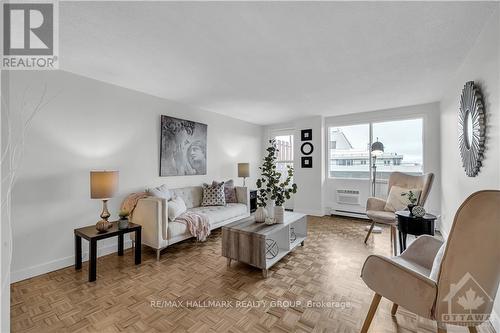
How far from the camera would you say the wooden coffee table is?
2211mm

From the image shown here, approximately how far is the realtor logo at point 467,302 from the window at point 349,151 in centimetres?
380

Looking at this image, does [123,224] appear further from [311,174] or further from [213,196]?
[311,174]

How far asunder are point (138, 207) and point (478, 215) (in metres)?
3.20

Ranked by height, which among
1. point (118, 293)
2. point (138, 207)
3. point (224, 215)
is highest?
point (138, 207)

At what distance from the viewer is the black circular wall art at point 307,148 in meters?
5.05

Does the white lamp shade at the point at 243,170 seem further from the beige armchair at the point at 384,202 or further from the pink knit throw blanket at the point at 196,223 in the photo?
the beige armchair at the point at 384,202

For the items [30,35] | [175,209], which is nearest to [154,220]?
[175,209]

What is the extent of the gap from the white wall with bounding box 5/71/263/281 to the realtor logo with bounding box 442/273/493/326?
3461mm

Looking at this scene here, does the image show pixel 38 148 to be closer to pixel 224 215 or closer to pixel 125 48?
pixel 125 48

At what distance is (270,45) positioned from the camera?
1985 millimetres

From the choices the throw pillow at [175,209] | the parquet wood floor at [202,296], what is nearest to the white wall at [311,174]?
the parquet wood floor at [202,296]

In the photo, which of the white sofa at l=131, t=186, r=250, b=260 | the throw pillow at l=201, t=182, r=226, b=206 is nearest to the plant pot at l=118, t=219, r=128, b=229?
the white sofa at l=131, t=186, r=250, b=260

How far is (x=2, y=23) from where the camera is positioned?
156cm

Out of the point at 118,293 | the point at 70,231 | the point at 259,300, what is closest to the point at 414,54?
the point at 259,300
